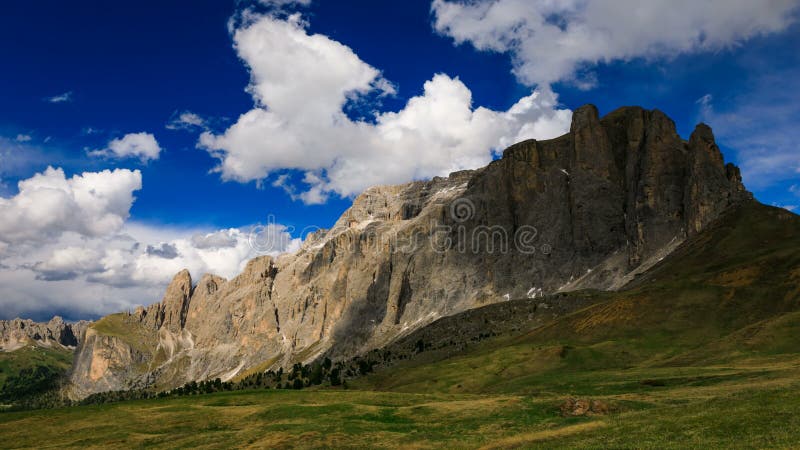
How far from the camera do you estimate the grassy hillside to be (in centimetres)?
3953

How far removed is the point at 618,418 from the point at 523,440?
8.69m

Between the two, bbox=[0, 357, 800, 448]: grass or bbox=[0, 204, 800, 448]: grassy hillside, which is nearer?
bbox=[0, 357, 800, 448]: grass

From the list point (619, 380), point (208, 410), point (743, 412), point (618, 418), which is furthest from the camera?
point (619, 380)

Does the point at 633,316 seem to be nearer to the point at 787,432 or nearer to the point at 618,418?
the point at 618,418

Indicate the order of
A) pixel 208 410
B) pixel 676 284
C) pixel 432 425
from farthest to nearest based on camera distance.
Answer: pixel 676 284, pixel 208 410, pixel 432 425

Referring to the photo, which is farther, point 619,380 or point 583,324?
point 583,324

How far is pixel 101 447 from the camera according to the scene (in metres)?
56.8

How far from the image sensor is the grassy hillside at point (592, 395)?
130 feet

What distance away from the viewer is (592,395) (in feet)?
227

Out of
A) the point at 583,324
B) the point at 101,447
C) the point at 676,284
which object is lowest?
the point at 101,447

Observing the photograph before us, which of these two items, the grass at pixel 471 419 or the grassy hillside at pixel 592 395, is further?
the grassy hillside at pixel 592 395

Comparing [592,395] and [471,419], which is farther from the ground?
[592,395]

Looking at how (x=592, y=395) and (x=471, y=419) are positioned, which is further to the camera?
(x=592, y=395)

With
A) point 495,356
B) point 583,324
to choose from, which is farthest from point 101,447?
point 583,324
